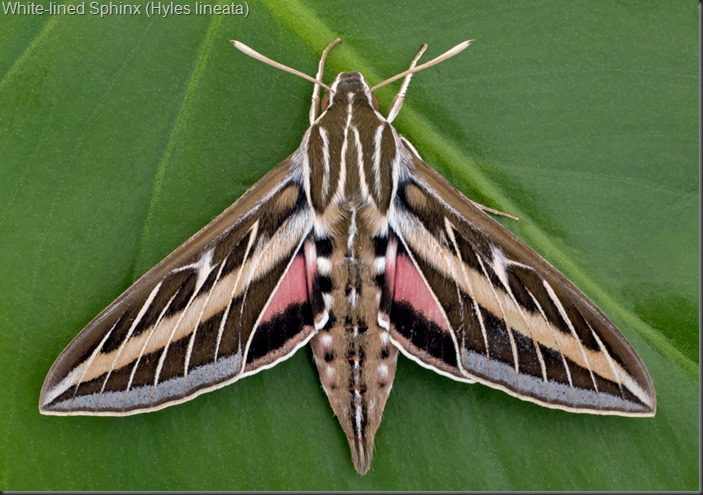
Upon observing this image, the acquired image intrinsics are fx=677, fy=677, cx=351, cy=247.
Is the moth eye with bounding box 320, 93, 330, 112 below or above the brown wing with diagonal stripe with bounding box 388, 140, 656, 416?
above

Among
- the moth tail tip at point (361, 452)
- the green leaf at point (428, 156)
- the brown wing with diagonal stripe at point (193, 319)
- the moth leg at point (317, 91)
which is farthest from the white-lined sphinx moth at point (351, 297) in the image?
the moth tail tip at point (361, 452)

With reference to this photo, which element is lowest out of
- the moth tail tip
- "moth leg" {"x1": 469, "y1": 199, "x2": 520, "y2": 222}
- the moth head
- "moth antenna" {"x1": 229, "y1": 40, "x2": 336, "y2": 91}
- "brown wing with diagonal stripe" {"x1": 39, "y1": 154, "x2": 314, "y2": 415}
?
the moth tail tip

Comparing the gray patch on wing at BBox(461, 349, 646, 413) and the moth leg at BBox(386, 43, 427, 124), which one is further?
the moth leg at BBox(386, 43, 427, 124)

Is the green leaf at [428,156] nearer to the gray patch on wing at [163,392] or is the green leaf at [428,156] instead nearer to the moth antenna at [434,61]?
the moth antenna at [434,61]

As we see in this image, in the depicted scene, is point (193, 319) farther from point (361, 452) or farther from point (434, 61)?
point (434, 61)

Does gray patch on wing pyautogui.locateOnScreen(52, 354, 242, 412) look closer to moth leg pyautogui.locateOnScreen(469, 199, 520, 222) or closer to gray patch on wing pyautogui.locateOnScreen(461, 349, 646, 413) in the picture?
gray patch on wing pyautogui.locateOnScreen(461, 349, 646, 413)

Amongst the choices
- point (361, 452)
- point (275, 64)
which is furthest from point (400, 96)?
point (361, 452)

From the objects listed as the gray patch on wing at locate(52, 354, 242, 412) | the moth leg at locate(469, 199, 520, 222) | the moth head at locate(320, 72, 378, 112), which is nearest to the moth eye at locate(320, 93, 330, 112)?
the moth head at locate(320, 72, 378, 112)
